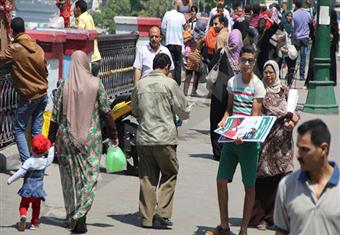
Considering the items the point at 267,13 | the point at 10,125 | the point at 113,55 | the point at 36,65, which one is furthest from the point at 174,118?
the point at 267,13

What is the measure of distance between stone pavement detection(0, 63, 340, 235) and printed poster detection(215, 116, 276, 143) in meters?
1.09

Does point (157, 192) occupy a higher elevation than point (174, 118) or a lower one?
lower

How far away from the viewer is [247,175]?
378 inches

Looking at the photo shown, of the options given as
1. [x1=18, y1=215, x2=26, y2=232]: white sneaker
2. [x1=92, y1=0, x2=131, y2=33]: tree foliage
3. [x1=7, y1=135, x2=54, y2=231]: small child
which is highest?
[x1=7, y1=135, x2=54, y2=231]: small child

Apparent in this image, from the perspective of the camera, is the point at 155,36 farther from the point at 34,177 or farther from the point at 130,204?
the point at 34,177

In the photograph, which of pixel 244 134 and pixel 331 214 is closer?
pixel 331 214

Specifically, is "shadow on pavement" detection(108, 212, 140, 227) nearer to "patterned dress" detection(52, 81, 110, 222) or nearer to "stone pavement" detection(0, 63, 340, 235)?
"stone pavement" detection(0, 63, 340, 235)

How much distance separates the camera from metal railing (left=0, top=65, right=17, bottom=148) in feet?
41.9

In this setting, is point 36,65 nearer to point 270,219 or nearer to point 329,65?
point 270,219

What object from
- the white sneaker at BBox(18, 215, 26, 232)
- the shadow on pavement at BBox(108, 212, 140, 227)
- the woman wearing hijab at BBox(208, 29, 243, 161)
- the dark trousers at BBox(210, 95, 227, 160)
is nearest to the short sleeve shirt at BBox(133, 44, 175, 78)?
the woman wearing hijab at BBox(208, 29, 243, 161)

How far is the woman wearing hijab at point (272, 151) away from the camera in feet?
33.2

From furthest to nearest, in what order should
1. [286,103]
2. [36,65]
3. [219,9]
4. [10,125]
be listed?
1. [219,9]
2. [10,125]
3. [36,65]
4. [286,103]

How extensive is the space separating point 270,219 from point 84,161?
1879mm

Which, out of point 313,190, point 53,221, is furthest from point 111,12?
point 313,190
